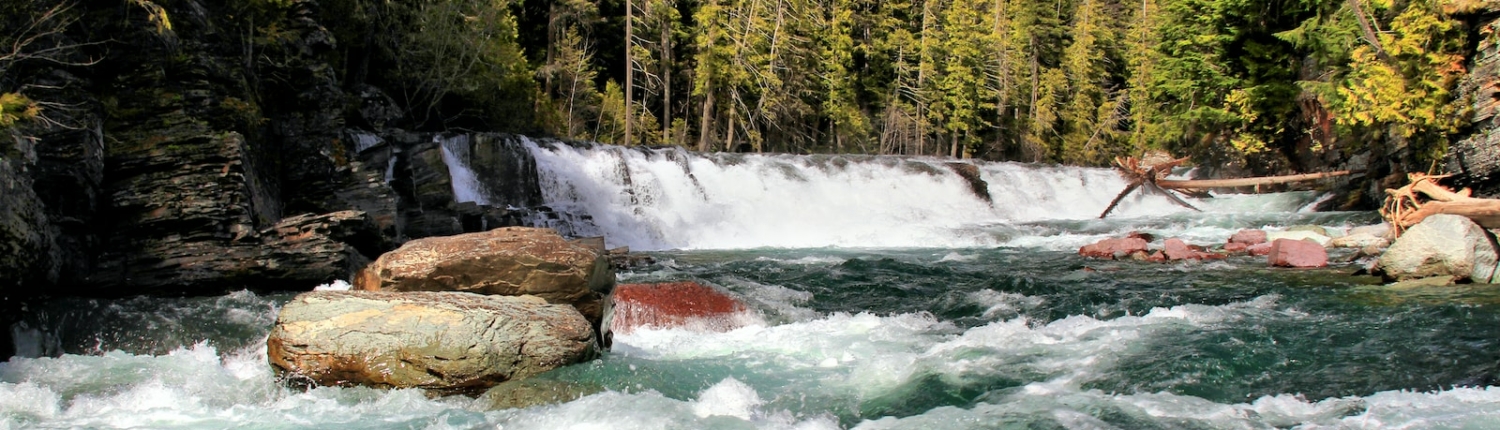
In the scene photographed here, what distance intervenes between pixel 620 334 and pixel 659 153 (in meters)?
13.8

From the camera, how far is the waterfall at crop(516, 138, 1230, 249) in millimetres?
19406

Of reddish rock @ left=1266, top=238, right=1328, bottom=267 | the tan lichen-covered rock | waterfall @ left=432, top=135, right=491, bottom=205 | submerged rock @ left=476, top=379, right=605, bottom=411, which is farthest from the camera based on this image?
waterfall @ left=432, top=135, right=491, bottom=205

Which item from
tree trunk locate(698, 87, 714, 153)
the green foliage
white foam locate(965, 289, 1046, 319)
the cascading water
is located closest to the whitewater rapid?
white foam locate(965, 289, 1046, 319)

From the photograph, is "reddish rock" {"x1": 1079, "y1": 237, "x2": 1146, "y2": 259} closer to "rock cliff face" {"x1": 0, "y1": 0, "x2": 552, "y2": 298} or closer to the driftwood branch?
the driftwood branch

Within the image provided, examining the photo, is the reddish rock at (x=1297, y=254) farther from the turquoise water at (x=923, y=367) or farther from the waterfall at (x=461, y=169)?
the waterfall at (x=461, y=169)

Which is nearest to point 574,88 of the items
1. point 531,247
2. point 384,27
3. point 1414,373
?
point 384,27

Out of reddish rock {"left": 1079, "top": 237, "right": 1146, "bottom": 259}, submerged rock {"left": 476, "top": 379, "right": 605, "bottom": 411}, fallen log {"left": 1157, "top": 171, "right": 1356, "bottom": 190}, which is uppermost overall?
fallen log {"left": 1157, "top": 171, "right": 1356, "bottom": 190}

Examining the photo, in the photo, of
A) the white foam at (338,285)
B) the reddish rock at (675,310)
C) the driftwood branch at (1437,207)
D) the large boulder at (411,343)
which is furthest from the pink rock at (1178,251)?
the white foam at (338,285)

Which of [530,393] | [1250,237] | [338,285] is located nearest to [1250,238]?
[1250,237]

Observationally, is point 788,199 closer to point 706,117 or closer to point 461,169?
point 461,169

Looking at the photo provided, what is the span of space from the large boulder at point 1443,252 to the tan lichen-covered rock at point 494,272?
28.4 ft

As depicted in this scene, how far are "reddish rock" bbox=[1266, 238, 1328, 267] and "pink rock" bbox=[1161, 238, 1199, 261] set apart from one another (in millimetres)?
1102

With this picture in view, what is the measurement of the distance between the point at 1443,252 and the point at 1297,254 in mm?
2558

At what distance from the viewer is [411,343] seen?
5.82m
